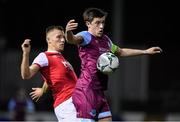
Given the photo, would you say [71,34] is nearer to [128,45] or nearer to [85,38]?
[85,38]

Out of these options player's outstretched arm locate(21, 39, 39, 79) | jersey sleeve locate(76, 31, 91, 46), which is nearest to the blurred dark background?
jersey sleeve locate(76, 31, 91, 46)

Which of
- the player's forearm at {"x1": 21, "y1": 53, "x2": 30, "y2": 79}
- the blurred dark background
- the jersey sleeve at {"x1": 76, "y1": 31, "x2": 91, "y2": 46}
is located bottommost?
the blurred dark background

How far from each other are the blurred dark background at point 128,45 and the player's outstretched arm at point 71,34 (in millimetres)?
11806

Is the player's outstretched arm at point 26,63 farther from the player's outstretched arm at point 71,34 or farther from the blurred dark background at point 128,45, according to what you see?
the blurred dark background at point 128,45

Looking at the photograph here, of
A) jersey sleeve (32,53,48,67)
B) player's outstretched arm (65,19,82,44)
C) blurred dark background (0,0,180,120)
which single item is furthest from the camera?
blurred dark background (0,0,180,120)

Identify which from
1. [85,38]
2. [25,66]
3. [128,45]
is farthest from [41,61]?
[128,45]

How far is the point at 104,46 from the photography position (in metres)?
7.84

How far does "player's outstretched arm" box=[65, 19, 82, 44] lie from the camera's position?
724cm

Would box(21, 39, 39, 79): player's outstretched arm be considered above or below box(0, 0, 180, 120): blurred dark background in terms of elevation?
above

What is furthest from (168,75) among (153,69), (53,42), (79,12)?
(53,42)

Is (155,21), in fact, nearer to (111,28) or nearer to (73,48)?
(111,28)

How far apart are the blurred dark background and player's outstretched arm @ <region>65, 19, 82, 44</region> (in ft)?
38.7

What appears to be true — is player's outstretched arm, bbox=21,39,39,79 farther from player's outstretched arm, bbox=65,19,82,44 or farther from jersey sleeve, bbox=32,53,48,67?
player's outstretched arm, bbox=65,19,82,44

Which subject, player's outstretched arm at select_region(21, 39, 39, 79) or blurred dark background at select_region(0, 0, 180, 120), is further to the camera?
blurred dark background at select_region(0, 0, 180, 120)
